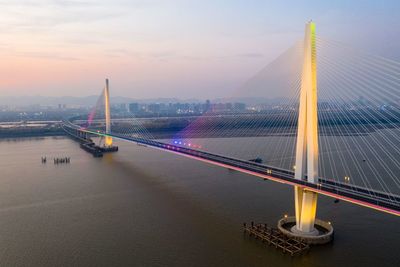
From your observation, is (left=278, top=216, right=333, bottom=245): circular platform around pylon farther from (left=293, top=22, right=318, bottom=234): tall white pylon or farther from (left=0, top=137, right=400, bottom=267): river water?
(left=0, top=137, right=400, bottom=267): river water

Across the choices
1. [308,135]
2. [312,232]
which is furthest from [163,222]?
[308,135]

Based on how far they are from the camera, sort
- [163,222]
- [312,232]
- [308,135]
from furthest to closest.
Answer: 1. [163,222]
2. [312,232]
3. [308,135]

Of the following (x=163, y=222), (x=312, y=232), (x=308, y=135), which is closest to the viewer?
(x=308, y=135)

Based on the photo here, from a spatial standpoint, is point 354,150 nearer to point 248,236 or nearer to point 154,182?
point 154,182

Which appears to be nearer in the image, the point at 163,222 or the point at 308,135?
the point at 308,135

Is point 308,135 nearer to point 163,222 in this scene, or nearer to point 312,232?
point 312,232

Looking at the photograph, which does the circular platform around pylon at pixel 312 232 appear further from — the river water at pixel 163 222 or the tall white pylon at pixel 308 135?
the river water at pixel 163 222

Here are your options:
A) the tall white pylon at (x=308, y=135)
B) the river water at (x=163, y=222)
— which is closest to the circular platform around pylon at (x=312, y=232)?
the tall white pylon at (x=308, y=135)
